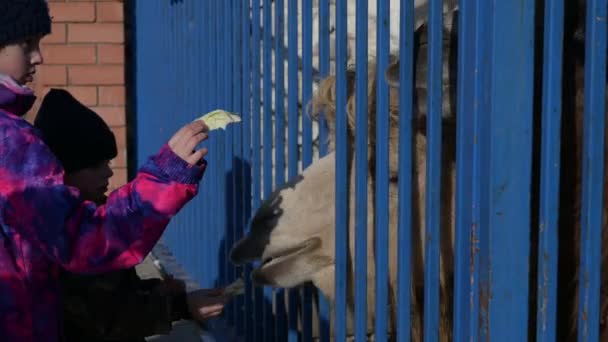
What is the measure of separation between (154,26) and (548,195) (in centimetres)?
410

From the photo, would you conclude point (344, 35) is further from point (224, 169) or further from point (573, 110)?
point (224, 169)

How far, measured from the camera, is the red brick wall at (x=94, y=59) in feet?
19.2

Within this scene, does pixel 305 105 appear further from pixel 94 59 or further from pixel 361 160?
pixel 94 59

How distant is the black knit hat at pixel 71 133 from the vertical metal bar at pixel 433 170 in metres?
1.24

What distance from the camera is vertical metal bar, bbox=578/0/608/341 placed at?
1.61 metres

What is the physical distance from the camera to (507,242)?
1.66m

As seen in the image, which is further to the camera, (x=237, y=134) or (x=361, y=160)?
(x=237, y=134)

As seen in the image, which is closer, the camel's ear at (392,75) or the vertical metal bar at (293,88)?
the camel's ear at (392,75)

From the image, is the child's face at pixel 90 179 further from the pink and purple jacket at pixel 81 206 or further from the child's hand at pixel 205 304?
the pink and purple jacket at pixel 81 206

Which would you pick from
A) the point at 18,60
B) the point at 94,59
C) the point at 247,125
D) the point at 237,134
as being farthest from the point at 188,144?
the point at 94,59

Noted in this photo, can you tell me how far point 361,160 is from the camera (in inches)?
85.7

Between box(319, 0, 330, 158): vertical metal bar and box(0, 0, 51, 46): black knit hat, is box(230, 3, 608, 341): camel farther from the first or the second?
box(0, 0, 51, 46): black knit hat

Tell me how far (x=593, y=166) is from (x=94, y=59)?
4647mm

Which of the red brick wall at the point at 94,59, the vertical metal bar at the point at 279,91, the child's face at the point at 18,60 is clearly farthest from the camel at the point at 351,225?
the red brick wall at the point at 94,59
